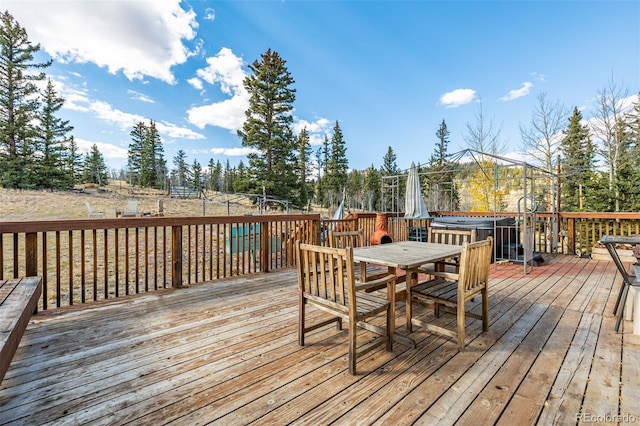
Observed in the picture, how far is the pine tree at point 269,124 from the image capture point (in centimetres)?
2106

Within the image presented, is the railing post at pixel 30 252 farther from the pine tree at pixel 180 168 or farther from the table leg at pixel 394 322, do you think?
the pine tree at pixel 180 168

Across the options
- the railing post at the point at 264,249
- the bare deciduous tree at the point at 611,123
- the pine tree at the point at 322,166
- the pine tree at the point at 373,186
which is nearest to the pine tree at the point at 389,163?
the pine tree at the point at 373,186

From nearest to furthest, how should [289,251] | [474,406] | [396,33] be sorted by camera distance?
1. [474,406]
2. [289,251]
3. [396,33]

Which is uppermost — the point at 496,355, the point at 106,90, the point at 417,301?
the point at 106,90

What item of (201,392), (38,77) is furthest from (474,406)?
(38,77)

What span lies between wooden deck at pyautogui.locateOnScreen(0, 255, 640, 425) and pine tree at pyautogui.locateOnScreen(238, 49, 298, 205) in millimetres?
19259

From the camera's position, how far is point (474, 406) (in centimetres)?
155

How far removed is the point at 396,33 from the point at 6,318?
11063 millimetres

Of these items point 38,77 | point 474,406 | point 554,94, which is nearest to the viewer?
point 474,406

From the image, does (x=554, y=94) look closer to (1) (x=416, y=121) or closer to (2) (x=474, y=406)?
(1) (x=416, y=121)

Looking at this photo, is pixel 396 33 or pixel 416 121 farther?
pixel 416 121

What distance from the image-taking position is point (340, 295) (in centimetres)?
196

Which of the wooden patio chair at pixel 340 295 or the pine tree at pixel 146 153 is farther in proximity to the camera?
the pine tree at pixel 146 153
